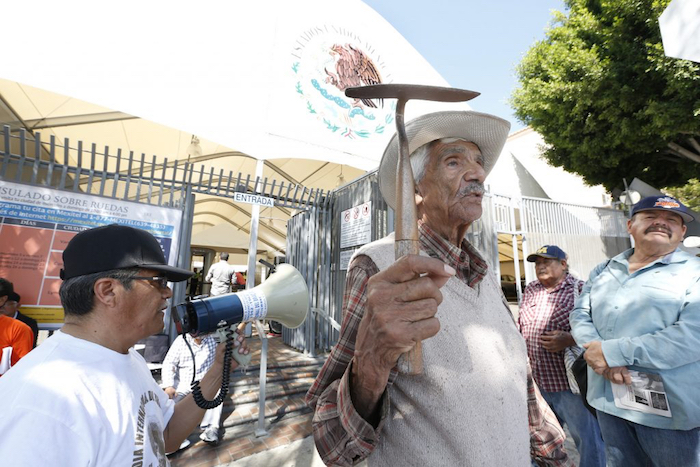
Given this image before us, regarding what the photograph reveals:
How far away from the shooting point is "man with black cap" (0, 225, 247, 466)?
3.51 feet

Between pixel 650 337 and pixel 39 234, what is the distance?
5.66 metres

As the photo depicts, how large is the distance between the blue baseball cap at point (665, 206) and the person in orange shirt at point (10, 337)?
5.66 meters

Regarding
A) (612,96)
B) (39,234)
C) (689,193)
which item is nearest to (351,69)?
(612,96)

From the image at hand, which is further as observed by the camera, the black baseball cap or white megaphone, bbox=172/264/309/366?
white megaphone, bbox=172/264/309/366

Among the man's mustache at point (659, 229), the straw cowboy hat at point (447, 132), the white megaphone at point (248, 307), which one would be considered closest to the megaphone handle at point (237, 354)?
the white megaphone at point (248, 307)

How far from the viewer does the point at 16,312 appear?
10.6 feet

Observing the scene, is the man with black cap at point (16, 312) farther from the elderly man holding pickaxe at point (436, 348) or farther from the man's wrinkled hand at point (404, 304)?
the man's wrinkled hand at point (404, 304)

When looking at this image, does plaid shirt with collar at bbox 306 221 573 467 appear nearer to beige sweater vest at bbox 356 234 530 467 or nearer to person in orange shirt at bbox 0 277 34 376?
beige sweater vest at bbox 356 234 530 467

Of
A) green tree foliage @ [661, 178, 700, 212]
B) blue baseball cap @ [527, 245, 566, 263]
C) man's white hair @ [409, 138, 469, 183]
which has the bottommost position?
blue baseball cap @ [527, 245, 566, 263]

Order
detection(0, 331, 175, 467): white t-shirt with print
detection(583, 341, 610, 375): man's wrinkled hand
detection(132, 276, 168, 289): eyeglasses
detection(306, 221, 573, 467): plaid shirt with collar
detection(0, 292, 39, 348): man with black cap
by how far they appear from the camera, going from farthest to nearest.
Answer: detection(0, 292, 39, 348): man with black cap → detection(583, 341, 610, 375): man's wrinkled hand → detection(132, 276, 168, 289): eyeglasses → detection(0, 331, 175, 467): white t-shirt with print → detection(306, 221, 573, 467): plaid shirt with collar

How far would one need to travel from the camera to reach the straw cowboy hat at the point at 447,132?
1380mm

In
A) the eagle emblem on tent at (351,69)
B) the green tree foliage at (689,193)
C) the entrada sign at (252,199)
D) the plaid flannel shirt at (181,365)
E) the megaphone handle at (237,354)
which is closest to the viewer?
the megaphone handle at (237,354)

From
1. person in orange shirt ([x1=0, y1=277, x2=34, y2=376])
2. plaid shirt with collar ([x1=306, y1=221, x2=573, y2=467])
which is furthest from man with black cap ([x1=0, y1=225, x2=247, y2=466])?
person in orange shirt ([x1=0, y1=277, x2=34, y2=376])

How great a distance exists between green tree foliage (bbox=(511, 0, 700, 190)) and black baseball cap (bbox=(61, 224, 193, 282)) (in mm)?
10844
